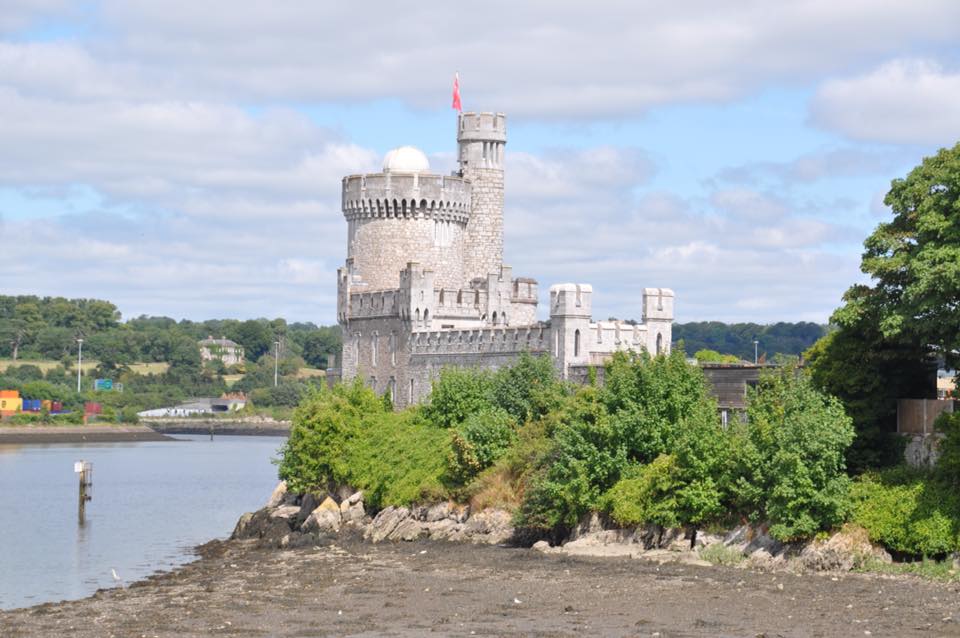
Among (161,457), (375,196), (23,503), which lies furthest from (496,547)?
(161,457)

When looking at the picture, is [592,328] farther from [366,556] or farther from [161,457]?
[161,457]

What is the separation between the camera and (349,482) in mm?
60312

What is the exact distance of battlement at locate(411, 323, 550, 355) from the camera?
60.2 m

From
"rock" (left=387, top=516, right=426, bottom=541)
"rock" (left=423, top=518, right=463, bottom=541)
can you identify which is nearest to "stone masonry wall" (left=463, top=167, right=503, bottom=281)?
"rock" (left=387, top=516, right=426, bottom=541)

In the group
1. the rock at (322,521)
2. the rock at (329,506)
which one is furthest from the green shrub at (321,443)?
the rock at (322,521)

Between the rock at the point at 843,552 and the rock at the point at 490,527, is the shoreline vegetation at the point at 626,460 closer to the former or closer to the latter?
the rock at the point at 843,552

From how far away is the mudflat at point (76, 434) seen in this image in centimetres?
17825

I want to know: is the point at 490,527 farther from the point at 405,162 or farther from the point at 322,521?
the point at 405,162

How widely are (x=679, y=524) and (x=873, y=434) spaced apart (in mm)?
5734

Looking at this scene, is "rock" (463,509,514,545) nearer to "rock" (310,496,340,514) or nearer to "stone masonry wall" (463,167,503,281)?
"rock" (310,496,340,514)

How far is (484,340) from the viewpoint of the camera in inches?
2518

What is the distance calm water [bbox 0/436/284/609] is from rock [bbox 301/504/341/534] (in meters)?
4.43

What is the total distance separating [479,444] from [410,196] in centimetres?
1887

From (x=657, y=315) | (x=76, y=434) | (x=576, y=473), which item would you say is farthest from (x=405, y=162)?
(x=76, y=434)
